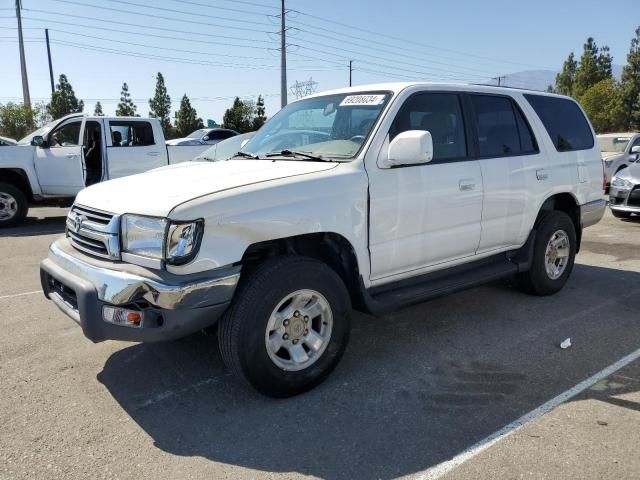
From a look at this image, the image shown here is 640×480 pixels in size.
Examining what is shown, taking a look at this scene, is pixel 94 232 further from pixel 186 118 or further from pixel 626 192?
pixel 186 118

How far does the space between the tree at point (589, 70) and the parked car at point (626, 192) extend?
187ft

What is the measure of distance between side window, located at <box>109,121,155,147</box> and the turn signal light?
8.45 m

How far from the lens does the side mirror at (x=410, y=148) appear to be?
348 cm

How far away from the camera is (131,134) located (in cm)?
1091

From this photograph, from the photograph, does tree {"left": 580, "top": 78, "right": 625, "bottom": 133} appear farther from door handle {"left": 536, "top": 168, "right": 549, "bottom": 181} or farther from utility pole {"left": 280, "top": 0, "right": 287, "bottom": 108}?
door handle {"left": 536, "top": 168, "right": 549, "bottom": 181}

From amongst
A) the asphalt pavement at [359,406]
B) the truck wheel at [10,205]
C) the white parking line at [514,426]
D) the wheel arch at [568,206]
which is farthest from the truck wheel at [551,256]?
the truck wheel at [10,205]

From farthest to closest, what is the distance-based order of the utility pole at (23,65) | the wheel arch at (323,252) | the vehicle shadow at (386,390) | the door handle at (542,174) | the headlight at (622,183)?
the utility pole at (23,65) → the headlight at (622,183) → the door handle at (542,174) → the wheel arch at (323,252) → the vehicle shadow at (386,390)

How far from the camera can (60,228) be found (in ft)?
32.6

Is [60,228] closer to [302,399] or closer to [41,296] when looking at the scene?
[41,296]

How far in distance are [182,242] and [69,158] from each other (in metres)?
8.29

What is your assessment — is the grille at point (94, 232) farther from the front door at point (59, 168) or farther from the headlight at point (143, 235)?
the front door at point (59, 168)

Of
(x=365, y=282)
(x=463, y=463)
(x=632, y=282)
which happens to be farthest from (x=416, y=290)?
(x=632, y=282)

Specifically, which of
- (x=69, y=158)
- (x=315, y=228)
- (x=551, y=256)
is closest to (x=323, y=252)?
(x=315, y=228)

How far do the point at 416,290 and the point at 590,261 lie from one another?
4156 mm
